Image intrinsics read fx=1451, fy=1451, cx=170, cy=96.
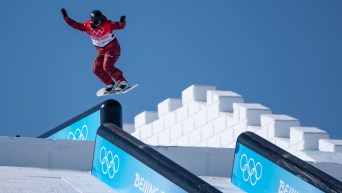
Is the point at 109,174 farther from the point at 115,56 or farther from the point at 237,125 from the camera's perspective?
the point at 237,125

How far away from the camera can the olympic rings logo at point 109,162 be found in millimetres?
12422

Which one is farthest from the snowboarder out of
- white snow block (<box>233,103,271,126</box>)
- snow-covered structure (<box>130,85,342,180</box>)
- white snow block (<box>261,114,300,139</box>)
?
white snow block (<box>233,103,271,126</box>)

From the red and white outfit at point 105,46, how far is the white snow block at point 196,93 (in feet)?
28.2

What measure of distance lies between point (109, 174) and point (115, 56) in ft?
16.6

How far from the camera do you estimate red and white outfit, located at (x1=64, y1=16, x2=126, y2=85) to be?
17.1m

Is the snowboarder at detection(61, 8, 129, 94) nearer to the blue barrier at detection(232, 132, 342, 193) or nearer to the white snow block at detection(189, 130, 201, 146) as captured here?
the blue barrier at detection(232, 132, 342, 193)

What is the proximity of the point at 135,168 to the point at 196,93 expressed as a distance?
14.8 meters

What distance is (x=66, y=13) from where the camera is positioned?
1720cm

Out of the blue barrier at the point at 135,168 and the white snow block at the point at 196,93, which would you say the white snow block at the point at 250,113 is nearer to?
the white snow block at the point at 196,93

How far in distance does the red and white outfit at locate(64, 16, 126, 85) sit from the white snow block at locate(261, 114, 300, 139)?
19.8ft

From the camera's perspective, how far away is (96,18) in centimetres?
1691

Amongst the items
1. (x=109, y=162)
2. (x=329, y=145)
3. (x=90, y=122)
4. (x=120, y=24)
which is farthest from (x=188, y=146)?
(x=329, y=145)

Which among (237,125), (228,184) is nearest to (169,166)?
(228,184)

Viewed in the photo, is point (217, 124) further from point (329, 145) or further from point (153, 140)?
point (329, 145)
